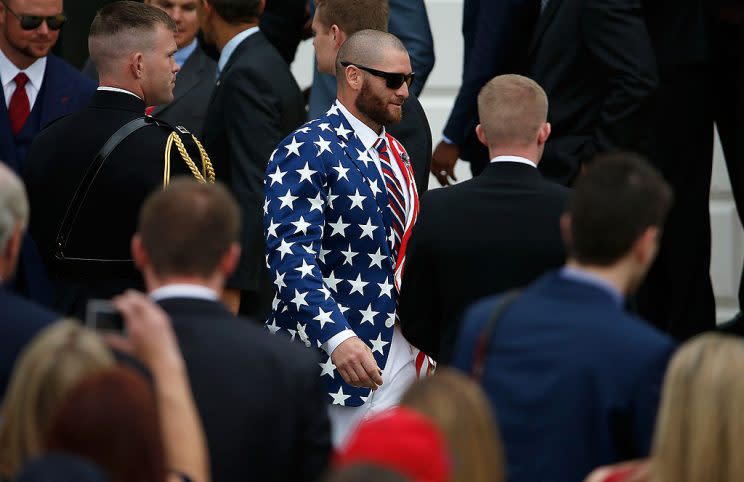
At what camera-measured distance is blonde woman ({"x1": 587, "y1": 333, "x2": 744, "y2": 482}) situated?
3.22m

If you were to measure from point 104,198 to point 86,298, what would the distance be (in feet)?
1.16

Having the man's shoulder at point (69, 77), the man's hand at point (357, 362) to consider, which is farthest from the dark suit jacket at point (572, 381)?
the man's shoulder at point (69, 77)

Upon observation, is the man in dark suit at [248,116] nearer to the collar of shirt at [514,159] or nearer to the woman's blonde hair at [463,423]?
the collar of shirt at [514,159]

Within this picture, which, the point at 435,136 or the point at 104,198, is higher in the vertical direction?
the point at 104,198

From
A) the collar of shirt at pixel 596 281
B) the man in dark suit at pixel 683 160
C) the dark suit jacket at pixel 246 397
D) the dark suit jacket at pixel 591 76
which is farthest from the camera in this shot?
the man in dark suit at pixel 683 160

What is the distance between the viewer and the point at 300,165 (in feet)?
19.4

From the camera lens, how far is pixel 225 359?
3689mm

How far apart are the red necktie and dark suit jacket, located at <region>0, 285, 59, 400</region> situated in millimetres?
2968

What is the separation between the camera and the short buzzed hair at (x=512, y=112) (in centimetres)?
534

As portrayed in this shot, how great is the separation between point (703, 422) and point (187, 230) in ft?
4.00

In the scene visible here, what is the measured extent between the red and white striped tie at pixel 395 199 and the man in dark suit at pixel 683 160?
137 cm

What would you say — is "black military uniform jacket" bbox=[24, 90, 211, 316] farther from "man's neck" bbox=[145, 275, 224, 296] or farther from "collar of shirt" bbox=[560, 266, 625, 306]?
"collar of shirt" bbox=[560, 266, 625, 306]

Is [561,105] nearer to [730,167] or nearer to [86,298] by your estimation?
[730,167]

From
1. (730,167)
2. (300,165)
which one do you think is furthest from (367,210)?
(730,167)
